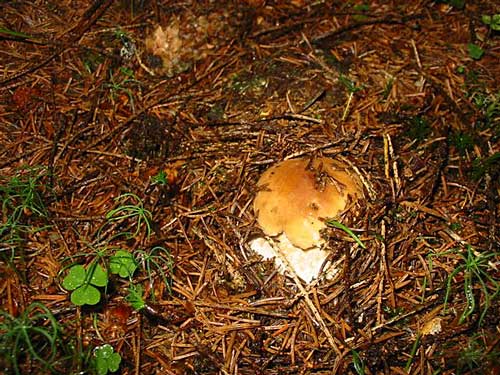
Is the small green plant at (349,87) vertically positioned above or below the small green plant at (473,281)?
above

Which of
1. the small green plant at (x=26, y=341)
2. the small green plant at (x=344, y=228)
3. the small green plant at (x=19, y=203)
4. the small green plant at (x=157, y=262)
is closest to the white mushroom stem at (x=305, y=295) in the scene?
the small green plant at (x=344, y=228)

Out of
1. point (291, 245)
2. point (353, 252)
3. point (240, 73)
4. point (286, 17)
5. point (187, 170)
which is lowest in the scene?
point (353, 252)

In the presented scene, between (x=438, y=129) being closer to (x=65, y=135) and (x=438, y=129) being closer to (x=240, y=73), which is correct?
(x=240, y=73)

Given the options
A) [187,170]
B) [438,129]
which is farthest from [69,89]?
[438,129]

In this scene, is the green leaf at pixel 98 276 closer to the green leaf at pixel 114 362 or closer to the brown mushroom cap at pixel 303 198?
the green leaf at pixel 114 362

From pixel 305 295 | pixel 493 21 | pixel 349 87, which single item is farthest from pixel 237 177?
pixel 493 21
